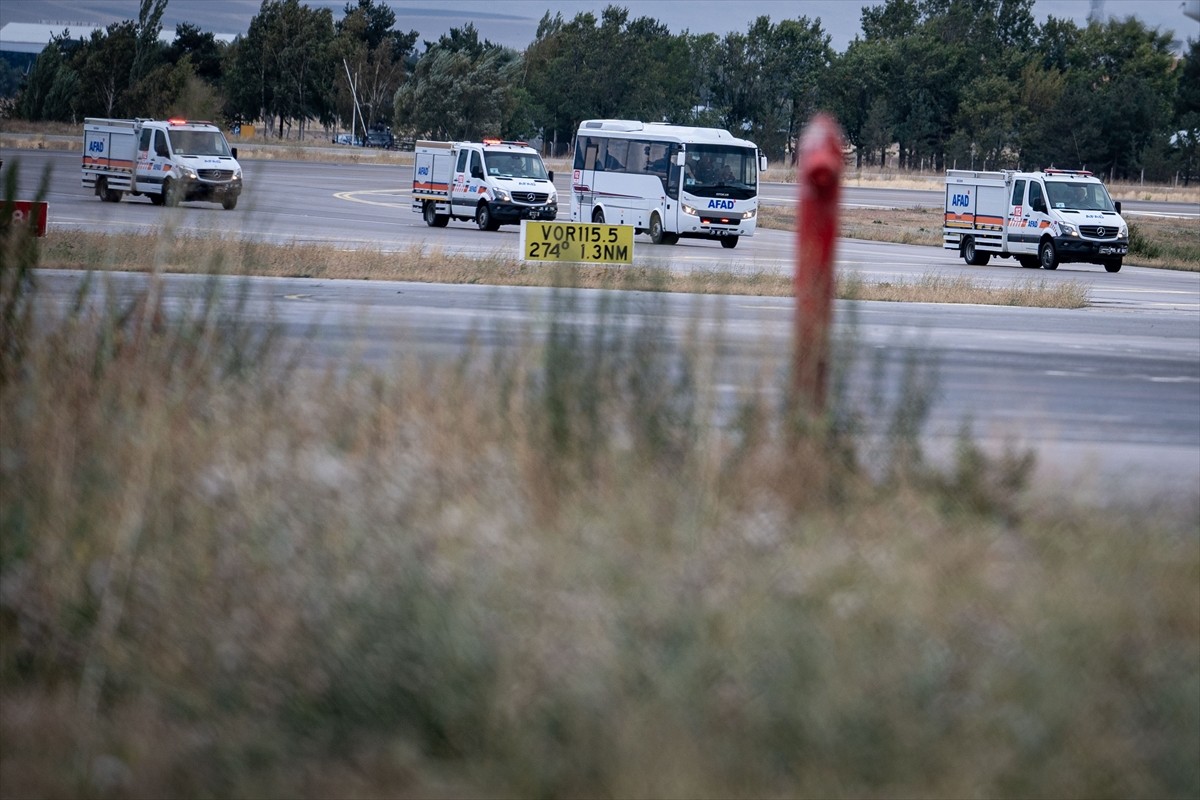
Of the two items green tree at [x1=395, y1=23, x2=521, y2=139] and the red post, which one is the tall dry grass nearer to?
the red post

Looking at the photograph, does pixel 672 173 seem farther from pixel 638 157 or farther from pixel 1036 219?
pixel 1036 219

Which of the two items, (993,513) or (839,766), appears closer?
(839,766)

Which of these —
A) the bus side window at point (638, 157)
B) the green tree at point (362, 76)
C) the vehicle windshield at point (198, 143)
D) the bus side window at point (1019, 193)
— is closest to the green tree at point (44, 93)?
the green tree at point (362, 76)

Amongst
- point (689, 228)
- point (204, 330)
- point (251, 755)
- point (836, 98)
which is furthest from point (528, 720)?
point (836, 98)

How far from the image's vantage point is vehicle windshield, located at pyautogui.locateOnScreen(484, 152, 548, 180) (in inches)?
1550

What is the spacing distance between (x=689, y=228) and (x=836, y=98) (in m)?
73.5

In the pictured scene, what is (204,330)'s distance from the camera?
7.26 metres

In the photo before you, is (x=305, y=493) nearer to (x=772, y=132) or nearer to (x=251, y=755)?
(x=251, y=755)

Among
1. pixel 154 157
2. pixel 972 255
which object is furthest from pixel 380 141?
pixel 972 255

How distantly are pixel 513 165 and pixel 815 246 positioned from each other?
34.4m

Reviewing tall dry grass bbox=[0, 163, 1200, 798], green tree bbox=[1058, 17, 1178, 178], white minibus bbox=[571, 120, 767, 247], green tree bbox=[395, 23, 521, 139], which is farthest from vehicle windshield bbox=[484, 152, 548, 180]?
green tree bbox=[395, 23, 521, 139]

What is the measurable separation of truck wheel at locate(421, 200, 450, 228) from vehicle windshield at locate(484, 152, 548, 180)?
1737mm

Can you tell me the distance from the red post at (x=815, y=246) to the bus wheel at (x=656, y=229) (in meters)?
31.0

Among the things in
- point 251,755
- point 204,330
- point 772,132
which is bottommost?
point 251,755
